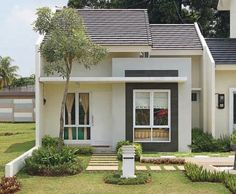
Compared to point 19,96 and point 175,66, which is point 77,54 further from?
point 19,96

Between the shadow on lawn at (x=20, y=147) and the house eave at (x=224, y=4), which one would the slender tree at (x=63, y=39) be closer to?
Answer: the shadow on lawn at (x=20, y=147)

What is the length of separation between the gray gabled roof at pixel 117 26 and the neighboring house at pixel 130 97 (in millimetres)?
47

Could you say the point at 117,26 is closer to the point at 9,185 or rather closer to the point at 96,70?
the point at 96,70

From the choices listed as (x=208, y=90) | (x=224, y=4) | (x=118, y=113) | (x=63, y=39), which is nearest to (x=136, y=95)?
(x=118, y=113)

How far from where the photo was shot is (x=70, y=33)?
1625cm

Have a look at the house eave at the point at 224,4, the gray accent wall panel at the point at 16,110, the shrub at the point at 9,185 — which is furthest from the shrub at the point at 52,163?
the gray accent wall panel at the point at 16,110

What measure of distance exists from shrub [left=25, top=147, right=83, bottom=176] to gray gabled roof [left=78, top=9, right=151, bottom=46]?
7470 millimetres

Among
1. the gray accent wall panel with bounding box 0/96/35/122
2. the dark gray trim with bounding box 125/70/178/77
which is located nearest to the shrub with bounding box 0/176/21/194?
the dark gray trim with bounding box 125/70/178/77

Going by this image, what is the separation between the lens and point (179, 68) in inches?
811

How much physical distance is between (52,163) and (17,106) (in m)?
32.0

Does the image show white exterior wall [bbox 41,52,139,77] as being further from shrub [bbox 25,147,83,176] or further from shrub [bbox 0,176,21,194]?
shrub [bbox 0,176,21,194]

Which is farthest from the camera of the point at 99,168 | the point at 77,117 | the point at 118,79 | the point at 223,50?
the point at 223,50

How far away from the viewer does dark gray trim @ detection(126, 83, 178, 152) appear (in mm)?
20344

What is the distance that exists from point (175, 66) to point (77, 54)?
603 centimetres
